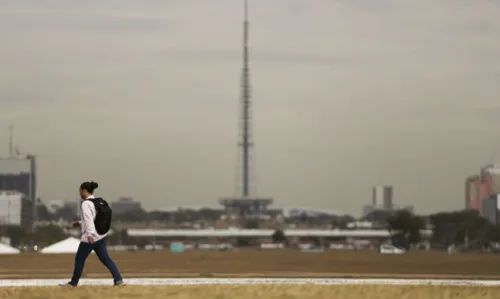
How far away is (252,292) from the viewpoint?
2238 centimetres

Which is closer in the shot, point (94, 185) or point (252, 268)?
point (94, 185)

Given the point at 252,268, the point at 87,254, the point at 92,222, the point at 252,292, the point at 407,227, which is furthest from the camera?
the point at 407,227

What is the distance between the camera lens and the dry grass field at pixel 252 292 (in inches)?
853

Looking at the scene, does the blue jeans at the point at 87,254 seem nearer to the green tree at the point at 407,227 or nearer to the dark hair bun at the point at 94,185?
the dark hair bun at the point at 94,185

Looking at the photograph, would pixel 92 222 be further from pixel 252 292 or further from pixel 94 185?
pixel 252 292

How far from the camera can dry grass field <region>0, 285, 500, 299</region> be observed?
71.1 feet

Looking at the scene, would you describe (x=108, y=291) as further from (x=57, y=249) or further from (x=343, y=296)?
(x=57, y=249)

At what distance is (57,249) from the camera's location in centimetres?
11506

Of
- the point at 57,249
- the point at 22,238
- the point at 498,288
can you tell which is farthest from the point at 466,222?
the point at 498,288

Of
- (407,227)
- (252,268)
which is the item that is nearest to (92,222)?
(252,268)

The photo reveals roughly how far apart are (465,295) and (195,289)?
4679 mm

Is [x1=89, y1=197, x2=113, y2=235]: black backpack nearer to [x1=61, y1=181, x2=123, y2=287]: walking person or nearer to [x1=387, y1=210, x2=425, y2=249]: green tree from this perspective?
[x1=61, y1=181, x2=123, y2=287]: walking person

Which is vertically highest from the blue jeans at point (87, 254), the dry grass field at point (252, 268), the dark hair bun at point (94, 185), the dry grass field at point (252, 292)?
the dark hair bun at point (94, 185)

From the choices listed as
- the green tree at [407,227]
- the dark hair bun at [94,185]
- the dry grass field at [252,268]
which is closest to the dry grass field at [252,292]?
the dark hair bun at [94,185]
